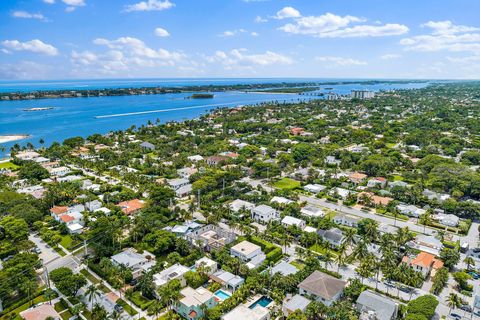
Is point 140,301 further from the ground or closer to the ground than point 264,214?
closer to the ground

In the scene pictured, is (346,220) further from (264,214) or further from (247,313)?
(247,313)

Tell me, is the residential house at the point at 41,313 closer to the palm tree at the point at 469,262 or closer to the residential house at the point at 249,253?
the residential house at the point at 249,253

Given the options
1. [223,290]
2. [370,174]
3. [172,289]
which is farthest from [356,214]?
[172,289]

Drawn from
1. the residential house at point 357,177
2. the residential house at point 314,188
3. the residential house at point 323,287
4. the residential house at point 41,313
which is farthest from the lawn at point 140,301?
the residential house at point 357,177

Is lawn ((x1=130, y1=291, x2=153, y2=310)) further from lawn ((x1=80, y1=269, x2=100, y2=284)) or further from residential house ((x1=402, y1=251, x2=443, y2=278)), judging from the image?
residential house ((x1=402, y1=251, x2=443, y2=278))

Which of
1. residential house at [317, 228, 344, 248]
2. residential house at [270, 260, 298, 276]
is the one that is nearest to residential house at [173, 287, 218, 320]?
residential house at [270, 260, 298, 276]

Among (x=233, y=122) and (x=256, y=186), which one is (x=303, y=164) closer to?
(x=256, y=186)

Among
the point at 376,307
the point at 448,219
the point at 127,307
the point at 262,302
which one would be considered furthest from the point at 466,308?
the point at 127,307
